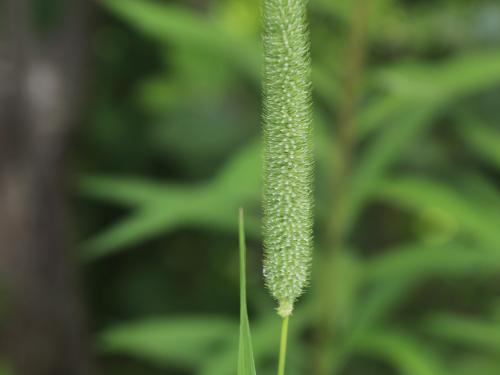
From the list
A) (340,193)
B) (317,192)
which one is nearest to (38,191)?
(317,192)

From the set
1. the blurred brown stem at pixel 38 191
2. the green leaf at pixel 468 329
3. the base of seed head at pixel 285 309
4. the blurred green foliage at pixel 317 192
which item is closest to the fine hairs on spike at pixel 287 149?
the base of seed head at pixel 285 309

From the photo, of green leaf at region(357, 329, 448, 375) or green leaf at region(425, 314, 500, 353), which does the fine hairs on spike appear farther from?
green leaf at region(425, 314, 500, 353)

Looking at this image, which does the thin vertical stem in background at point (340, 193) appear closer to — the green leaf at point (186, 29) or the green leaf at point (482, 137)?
the green leaf at point (186, 29)

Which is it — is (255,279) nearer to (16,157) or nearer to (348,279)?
(16,157)

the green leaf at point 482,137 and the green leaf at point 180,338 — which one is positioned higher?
the green leaf at point 482,137

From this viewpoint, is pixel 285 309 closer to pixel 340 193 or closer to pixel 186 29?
pixel 340 193

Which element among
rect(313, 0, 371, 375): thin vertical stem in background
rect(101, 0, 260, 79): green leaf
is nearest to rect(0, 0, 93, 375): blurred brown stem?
rect(101, 0, 260, 79): green leaf
